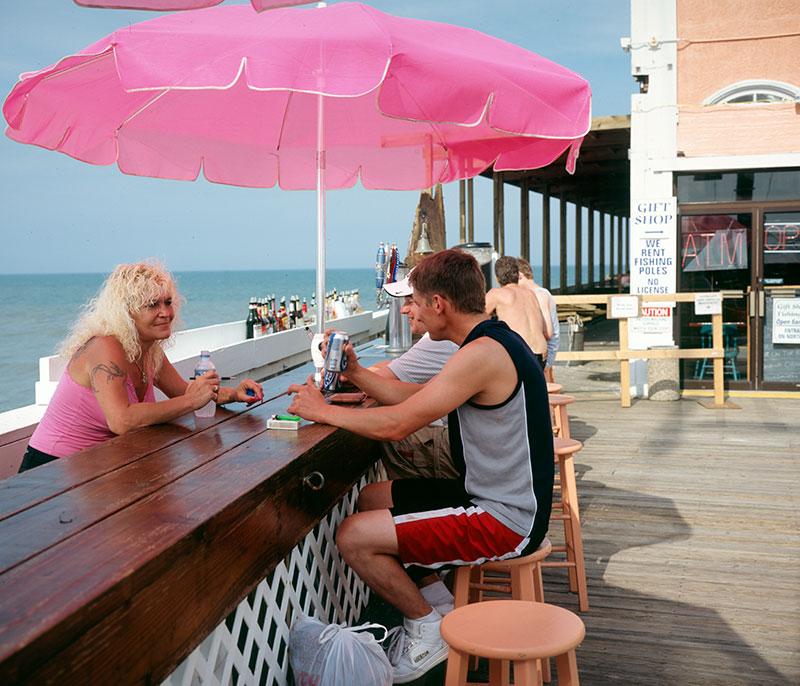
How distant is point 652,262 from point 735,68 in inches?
88.7

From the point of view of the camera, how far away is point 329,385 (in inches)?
134

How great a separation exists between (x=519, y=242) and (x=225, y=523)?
50.1 ft

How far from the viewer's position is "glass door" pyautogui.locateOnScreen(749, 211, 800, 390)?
9.71 m

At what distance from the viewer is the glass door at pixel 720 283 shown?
9836 mm

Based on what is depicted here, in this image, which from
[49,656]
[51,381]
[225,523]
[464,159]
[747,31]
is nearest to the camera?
[49,656]

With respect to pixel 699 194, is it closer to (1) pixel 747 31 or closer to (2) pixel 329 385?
(1) pixel 747 31

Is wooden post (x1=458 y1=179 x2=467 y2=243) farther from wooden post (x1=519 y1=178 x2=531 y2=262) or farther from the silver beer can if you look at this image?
the silver beer can

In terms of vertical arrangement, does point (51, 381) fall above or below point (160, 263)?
below

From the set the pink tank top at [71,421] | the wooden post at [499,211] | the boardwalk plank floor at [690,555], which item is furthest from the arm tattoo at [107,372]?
the wooden post at [499,211]

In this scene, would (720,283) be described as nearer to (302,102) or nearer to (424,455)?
(302,102)

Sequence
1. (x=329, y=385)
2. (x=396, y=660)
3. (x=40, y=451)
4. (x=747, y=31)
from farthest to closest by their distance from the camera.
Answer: (x=747, y=31) → (x=329, y=385) → (x=40, y=451) → (x=396, y=660)

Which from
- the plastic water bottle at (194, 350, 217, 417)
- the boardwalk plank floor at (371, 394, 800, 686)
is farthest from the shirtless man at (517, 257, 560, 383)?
the plastic water bottle at (194, 350, 217, 417)

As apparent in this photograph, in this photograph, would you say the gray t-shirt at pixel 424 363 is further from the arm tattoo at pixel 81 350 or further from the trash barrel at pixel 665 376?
the trash barrel at pixel 665 376

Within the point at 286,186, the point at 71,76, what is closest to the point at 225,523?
the point at 71,76
